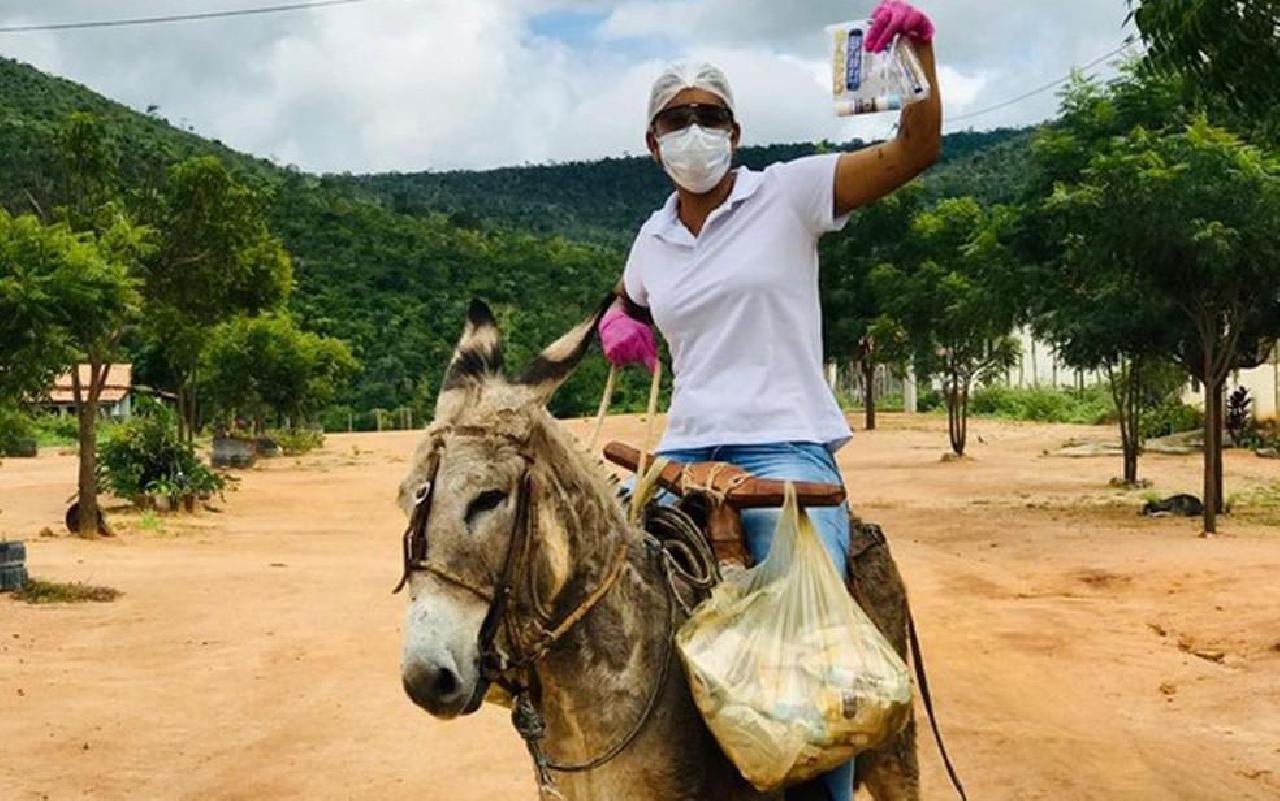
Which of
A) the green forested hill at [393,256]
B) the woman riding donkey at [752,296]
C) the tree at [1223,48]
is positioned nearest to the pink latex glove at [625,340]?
the woman riding donkey at [752,296]

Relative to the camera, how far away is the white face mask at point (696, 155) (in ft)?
11.4

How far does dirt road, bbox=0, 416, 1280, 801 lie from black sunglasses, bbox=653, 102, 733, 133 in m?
4.33

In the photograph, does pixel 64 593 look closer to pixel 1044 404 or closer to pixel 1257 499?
pixel 1257 499

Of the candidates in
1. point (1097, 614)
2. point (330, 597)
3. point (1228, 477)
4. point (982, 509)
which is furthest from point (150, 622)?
point (1228, 477)

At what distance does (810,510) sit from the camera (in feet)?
11.1

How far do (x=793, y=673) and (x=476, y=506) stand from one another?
779 millimetres

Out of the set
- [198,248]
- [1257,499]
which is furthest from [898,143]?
[198,248]

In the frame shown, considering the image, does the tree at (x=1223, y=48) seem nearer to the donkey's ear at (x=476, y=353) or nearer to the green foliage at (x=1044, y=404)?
the donkey's ear at (x=476, y=353)

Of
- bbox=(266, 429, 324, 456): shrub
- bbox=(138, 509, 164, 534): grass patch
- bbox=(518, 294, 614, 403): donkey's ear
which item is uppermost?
bbox=(518, 294, 614, 403): donkey's ear

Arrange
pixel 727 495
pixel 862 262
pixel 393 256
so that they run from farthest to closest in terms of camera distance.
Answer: pixel 393 256 < pixel 862 262 < pixel 727 495

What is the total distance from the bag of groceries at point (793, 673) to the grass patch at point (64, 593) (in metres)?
12.4

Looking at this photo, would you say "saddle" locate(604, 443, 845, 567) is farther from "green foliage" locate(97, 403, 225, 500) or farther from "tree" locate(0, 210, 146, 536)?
"green foliage" locate(97, 403, 225, 500)

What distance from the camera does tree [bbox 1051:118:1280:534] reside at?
1722cm

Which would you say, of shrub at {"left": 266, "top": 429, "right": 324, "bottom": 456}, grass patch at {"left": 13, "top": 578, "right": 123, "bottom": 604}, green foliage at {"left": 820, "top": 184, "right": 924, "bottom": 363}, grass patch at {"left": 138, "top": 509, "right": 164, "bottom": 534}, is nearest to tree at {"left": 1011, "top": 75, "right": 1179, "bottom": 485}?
grass patch at {"left": 13, "top": 578, "right": 123, "bottom": 604}
